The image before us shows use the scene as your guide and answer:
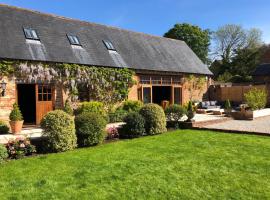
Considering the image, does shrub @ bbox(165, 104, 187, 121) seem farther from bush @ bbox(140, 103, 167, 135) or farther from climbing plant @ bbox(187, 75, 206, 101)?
climbing plant @ bbox(187, 75, 206, 101)

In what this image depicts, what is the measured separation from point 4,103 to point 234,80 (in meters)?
31.7

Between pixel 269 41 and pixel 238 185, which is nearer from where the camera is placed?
pixel 238 185

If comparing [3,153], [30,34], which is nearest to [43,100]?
[30,34]

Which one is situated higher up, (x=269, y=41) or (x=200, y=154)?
(x=269, y=41)

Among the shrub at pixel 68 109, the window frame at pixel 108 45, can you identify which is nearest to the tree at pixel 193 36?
the window frame at pixel 108 45

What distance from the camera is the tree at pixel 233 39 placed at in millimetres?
45469

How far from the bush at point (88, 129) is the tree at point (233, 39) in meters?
39.3

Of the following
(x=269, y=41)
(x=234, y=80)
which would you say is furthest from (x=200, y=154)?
(x=269, y=41)

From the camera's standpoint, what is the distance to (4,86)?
1200cm

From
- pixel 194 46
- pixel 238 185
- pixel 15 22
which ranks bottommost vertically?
pixel 238 185

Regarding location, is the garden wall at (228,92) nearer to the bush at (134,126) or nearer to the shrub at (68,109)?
the shrub at (68,109)

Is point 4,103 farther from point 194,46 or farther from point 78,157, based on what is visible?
point 194,46

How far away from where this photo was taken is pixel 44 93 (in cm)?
1345

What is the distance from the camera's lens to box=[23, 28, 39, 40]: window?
45.2ft
